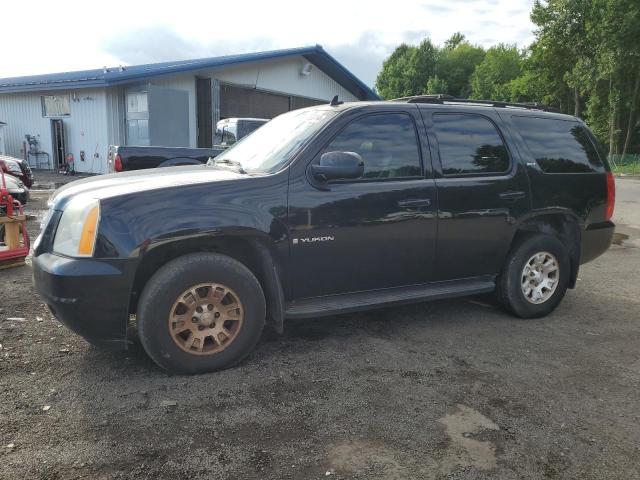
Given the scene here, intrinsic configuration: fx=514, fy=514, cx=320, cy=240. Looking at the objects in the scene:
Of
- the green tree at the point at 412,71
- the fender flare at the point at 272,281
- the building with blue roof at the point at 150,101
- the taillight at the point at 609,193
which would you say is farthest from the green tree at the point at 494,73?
the fender flare at the point at 272,281

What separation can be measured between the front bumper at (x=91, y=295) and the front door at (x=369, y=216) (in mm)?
1157

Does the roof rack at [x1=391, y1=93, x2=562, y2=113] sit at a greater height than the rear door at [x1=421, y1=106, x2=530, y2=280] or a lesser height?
greater

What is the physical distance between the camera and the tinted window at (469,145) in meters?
4.26

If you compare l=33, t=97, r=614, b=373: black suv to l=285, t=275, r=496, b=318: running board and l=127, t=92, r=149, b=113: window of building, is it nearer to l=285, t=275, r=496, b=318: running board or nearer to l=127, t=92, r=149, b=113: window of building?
l=285, t=275, r=496, b=318: running board

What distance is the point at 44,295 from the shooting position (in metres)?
3.27

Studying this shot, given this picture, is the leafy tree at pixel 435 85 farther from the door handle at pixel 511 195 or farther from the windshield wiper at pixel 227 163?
the windshield wiper at pixel 227 163

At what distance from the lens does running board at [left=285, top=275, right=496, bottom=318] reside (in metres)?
3.72

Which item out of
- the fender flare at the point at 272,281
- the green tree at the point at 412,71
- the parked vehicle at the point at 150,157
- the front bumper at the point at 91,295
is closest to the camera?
the front bumper at the point at 91,295

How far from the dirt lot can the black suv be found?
0.27 m

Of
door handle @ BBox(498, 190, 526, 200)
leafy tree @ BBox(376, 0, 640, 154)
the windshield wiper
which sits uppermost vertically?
leafy tree @ BBox(376, 0, 640, 154)

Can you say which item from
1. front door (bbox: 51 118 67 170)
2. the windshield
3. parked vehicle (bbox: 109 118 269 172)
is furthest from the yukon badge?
front door (bbox: 51 118 67 170)

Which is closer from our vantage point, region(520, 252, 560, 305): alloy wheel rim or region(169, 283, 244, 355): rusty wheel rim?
region(169, 283, 244, 355): rusty wheel rim

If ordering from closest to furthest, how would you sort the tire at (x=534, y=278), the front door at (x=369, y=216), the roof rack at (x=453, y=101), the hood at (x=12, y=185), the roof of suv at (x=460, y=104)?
the front door at (x=369, y=216) < the roof of suv at (x=460, y=104) < the roof rack at (x=453, y=101) < the tire at (x=534, y=278) < the hood at (x=12, y=185)

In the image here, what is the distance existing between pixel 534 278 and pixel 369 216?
1941 millimetres
